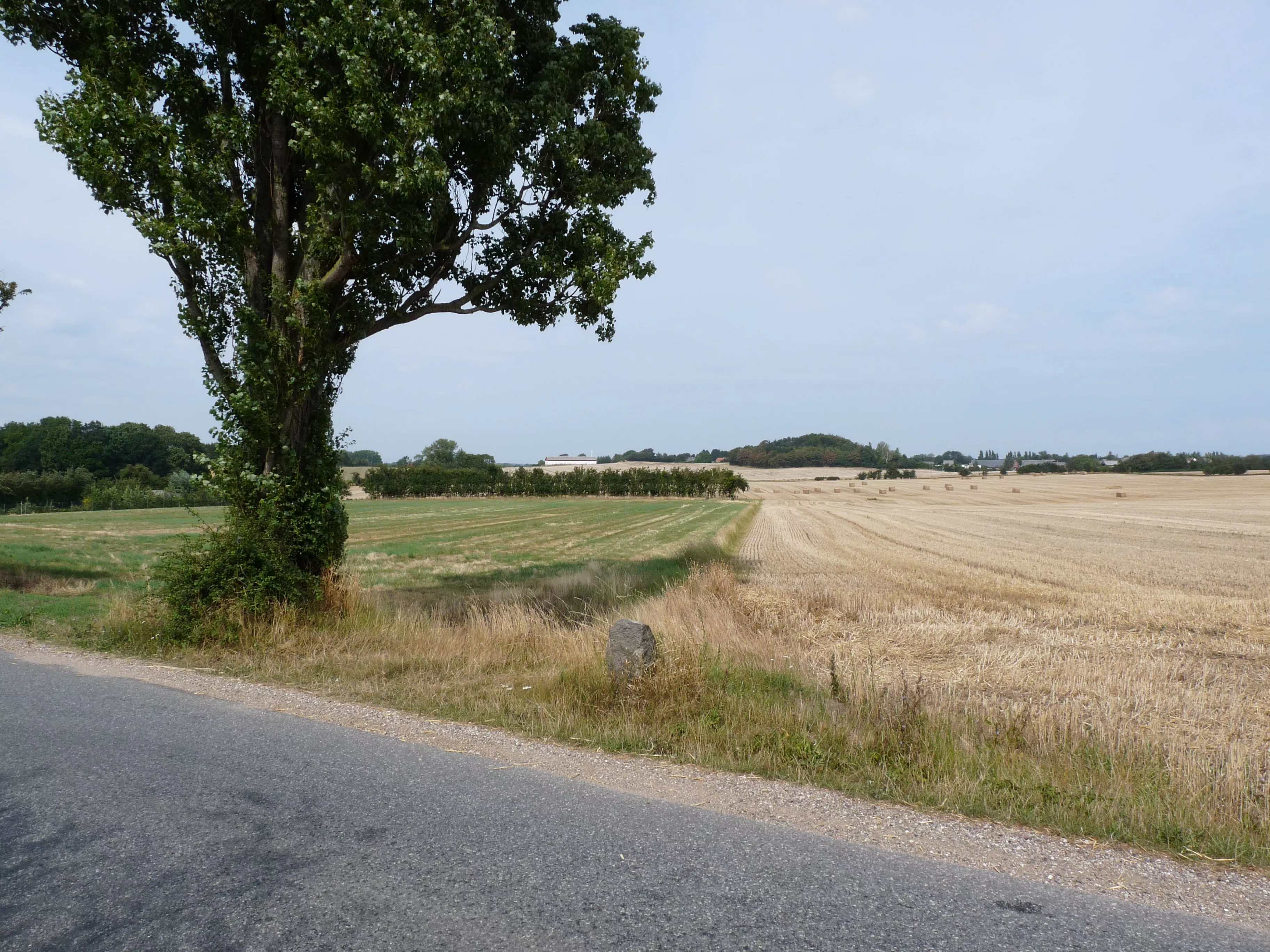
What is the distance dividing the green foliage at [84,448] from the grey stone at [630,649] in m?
100

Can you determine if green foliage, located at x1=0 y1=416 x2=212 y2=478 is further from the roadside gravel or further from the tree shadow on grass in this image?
the roadside gravel

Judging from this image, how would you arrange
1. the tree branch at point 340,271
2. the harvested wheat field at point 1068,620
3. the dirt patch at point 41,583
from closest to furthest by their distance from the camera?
the harvested wheat field at point 1068,620, the tree branch at point 340,271, the dirt patch at point 41,583

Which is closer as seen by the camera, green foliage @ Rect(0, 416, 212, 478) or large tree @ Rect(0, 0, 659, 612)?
large tree @ Rect(0, 0, 659, 612)

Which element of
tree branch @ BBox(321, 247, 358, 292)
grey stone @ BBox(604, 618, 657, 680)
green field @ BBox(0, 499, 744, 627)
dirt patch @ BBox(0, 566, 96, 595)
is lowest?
green field @ BBox(0, 499, 744, 627)

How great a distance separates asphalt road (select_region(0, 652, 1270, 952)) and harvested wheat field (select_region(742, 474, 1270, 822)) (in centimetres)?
327

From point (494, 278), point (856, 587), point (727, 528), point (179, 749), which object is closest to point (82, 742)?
point (179, 749)

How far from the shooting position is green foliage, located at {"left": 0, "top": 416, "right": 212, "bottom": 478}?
9612cm

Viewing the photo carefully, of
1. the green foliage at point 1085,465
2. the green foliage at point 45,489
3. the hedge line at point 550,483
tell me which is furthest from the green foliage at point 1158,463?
the green foliage at point 45,489

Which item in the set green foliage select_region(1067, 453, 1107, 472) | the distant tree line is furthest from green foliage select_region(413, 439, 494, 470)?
green foliage select_region(1067, 453, 1107, 472)

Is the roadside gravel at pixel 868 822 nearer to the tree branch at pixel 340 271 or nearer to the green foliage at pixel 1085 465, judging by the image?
the tree branch at pixel 340 271

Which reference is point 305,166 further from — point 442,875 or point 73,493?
point 73,493

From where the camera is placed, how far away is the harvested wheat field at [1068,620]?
707cm

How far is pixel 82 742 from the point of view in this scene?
5371mm

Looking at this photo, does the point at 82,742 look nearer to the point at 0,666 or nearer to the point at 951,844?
the point at 0,666
